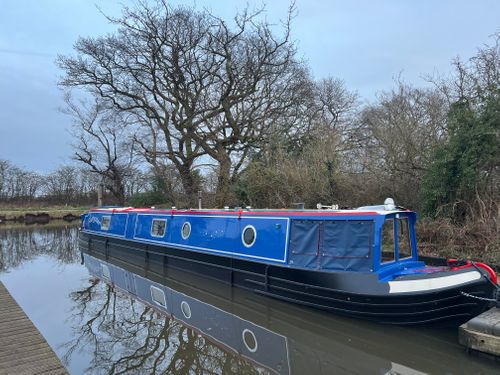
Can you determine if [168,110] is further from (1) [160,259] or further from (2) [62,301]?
(2) [62,301]

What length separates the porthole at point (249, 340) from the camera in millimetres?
5961

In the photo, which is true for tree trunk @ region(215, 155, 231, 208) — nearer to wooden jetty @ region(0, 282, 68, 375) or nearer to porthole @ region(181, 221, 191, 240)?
porthole @ region(181, 221, 191, 240)

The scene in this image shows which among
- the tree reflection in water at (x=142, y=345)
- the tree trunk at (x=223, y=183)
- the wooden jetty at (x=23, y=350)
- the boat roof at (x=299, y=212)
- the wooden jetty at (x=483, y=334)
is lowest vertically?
the tree reflection in water at (x=142, y=345)

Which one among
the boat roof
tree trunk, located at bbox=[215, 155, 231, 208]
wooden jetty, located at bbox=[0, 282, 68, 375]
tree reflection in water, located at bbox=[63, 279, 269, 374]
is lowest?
tree reflection in water, located at bbox=[63, 279, 269, 374]

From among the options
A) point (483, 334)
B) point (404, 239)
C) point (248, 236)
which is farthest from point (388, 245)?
point (248, 236)

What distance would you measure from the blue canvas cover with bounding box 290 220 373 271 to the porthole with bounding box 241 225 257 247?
40.6 inches

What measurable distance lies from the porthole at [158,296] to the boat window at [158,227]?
200 cm

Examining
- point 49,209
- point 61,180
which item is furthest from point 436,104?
point 61,180

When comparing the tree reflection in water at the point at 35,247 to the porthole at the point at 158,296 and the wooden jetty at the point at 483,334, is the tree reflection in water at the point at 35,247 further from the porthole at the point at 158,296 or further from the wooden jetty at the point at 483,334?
the wooden jetty at the point at 483,334

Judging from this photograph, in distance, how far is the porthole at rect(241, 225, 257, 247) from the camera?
8.46 metres

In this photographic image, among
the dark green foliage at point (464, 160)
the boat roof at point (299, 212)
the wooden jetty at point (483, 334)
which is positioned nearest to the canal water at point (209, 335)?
the wooden jetty at point (483, 334)

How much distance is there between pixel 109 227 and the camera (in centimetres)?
1482

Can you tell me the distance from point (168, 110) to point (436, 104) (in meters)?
14.5

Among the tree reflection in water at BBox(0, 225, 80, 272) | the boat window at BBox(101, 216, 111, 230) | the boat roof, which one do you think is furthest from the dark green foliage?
the tree reflection in water at BBox(0, 225, 80, 272)
